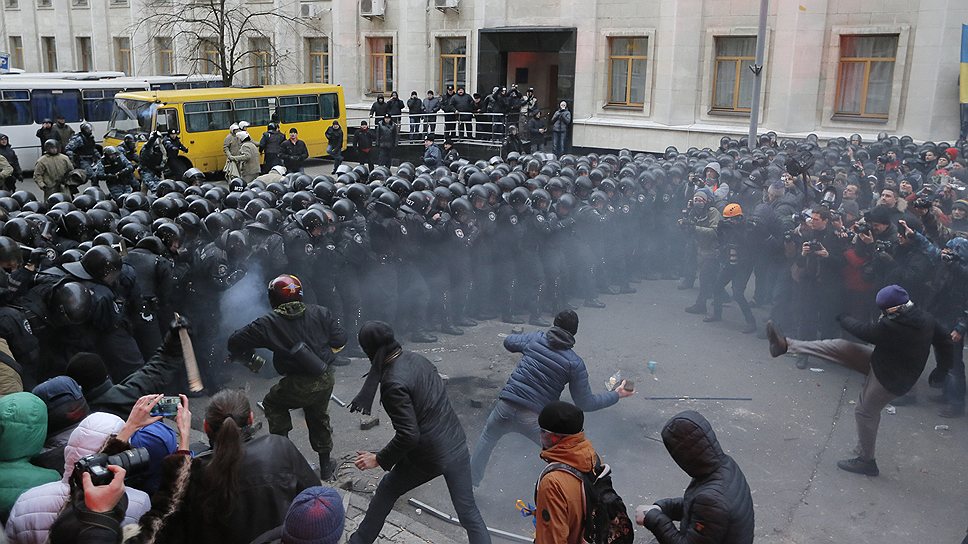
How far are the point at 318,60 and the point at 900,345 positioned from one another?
2904cm

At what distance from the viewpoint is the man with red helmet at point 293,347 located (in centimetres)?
593

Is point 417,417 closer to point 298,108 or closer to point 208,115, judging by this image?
point 208,115

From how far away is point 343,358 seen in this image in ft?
30.8

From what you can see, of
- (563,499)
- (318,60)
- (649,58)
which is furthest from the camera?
(318,60)

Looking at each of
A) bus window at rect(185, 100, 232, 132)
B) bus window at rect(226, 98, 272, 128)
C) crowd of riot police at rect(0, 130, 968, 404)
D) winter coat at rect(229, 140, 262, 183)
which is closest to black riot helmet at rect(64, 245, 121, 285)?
crowd of riot police at rect(0, 130, 968, 404)

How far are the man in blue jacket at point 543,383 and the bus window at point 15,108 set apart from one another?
70.0 feet

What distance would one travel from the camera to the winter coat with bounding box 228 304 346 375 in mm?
5918

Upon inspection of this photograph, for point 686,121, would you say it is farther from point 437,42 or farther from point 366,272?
point 366,272

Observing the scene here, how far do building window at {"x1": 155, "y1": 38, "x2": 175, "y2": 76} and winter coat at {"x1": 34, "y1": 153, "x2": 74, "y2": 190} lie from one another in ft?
73.8

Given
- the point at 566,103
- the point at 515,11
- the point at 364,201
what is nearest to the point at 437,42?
the point at 515,11

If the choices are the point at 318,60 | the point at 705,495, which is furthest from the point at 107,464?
the point at 318,60

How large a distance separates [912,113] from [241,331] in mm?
20067

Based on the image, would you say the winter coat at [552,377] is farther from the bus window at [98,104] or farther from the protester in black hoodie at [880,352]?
the bus window at [98,104]

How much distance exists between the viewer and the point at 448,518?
239 inches
